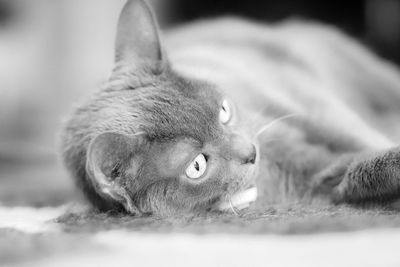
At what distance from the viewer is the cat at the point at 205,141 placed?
1035 millimetres

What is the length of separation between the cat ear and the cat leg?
0.46 metres

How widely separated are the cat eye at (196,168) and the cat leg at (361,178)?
1.06ft

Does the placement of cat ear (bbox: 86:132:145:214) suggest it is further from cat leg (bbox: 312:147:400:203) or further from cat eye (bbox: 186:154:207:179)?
cat leg (bbox: 312:147:400:203)

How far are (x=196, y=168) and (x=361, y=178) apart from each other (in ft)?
1.16

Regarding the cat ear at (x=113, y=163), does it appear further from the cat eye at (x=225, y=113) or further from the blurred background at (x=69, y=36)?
the blurred background at (x=69, y=36)

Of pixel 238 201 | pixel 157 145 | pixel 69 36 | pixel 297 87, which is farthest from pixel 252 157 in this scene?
pixel 69 36

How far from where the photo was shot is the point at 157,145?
1.04m

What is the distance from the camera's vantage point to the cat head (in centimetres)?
102

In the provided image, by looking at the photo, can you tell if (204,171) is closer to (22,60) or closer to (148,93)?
(148,93)

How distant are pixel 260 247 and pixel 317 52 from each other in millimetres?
1319

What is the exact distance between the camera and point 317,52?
1.91 meters

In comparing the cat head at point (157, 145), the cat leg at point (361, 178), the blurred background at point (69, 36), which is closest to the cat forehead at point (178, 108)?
the cat head at point (157, 145)

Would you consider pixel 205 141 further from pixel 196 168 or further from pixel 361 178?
pixel 361 178

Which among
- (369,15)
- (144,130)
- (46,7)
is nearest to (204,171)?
(144,130)
